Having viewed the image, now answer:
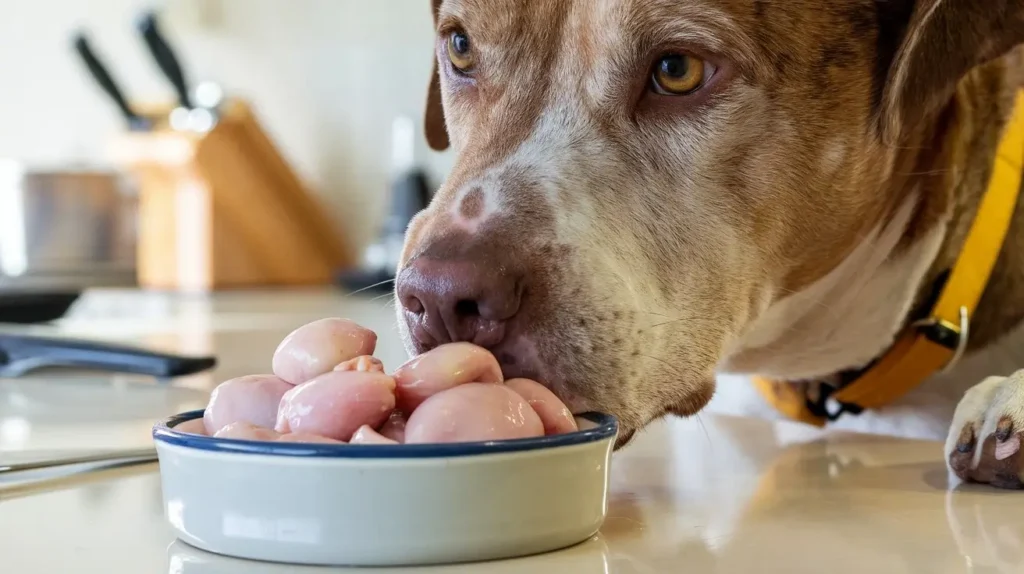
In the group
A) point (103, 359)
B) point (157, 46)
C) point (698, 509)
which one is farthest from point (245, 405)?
point (157, 46)

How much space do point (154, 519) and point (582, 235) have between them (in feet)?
1.87

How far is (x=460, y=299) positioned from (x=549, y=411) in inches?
9.4

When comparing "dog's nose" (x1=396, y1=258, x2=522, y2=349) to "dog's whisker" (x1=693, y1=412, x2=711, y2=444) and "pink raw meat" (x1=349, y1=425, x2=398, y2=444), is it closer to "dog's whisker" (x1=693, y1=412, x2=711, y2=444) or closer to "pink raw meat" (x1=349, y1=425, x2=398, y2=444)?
"pink raw meat" (x1=349, y1=425, x2=398, y2=444)

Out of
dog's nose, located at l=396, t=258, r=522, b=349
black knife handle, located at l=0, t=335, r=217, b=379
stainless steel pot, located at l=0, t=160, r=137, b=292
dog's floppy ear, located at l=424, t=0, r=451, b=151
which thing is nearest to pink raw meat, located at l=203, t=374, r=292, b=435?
dog's nose, located at l=396, t=258, r=522, b=349

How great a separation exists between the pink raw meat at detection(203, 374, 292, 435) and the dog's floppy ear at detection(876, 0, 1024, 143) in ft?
3.26

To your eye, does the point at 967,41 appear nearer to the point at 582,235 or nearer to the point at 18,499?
the point at 582,235

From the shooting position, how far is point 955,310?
5.96 feet

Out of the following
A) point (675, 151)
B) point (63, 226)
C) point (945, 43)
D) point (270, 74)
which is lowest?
point (63, 226)

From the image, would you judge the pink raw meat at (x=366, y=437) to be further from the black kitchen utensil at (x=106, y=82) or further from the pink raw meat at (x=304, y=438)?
the black kitchen utensil at (x=106, y=82)

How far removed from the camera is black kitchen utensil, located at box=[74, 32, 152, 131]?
4.92 metres

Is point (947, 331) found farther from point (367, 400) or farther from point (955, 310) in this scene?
point (367, 400)

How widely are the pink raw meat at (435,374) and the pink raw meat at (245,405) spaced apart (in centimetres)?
11

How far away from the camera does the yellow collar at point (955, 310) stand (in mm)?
1814

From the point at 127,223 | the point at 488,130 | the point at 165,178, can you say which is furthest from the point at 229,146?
the point at 488,130
